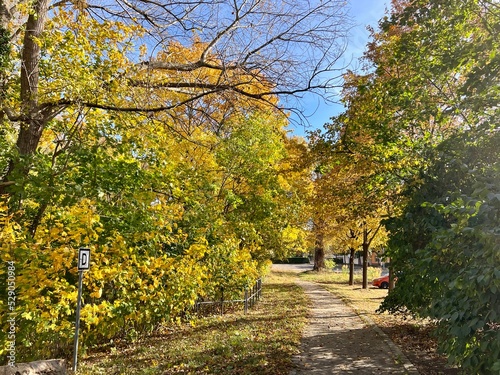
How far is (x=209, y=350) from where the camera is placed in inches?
282

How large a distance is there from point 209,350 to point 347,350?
288cm

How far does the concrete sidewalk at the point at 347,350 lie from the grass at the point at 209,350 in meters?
0.32

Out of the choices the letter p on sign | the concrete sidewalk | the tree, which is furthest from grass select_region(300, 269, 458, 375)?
the letter p on sign

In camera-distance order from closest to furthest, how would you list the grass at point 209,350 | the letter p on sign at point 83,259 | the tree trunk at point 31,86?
the letter p on sign at point 83,259, the tree trunk at point 31,86, the grass at point 209,350

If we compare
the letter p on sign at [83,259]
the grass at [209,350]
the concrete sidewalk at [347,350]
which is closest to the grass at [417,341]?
the concrete sidewalk at [347,350]

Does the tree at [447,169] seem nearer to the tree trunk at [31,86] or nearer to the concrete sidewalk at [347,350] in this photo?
the concrete sidewalk at [347,350]

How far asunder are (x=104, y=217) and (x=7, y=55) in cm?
291

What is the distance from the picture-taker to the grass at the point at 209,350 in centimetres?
605

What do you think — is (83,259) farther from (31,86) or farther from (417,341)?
(417,341)

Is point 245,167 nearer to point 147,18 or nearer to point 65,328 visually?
point 147,18

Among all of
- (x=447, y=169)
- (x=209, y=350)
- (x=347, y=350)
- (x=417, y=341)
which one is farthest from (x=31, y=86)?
(x=417, y=341)

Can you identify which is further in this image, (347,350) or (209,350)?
(347,350)

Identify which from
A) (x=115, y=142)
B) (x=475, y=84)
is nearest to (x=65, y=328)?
(x=115, y=142)

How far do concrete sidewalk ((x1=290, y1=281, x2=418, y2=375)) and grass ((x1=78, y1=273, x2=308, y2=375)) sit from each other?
1.03ft
